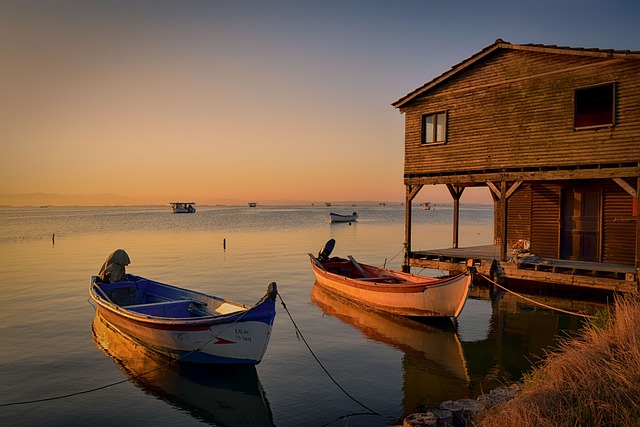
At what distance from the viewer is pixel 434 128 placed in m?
21.1

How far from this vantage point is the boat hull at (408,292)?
15.1m

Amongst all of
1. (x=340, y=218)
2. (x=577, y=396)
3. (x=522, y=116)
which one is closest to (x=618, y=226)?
(x=522, y=116)

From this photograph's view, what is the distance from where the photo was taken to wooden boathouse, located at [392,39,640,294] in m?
16.1

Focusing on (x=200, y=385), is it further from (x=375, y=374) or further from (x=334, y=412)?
(x=375, y=374)

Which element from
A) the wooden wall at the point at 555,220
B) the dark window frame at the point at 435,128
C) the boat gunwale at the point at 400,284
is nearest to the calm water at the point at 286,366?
the boat gunwale at the point at 400,284

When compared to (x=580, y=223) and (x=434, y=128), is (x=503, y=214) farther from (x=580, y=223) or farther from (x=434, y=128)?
(x=434, y=128)

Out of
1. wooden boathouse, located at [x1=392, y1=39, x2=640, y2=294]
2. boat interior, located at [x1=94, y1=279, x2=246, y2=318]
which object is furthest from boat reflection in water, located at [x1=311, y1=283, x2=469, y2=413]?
boat interior, located at [x1=94, y1=279, x2=246, y2=318]

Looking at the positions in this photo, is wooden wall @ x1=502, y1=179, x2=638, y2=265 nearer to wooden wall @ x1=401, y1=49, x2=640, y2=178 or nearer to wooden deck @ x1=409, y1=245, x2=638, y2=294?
wooden deck @ x1=409, y1=245, x2=638, y2=294

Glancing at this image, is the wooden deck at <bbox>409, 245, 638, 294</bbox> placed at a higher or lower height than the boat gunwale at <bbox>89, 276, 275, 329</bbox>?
higher

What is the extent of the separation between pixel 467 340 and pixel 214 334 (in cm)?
827

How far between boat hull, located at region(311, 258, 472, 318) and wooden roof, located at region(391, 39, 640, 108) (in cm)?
821

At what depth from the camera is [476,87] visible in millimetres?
19672

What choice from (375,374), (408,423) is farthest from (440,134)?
(408,423)

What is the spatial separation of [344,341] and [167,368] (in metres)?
5.54
